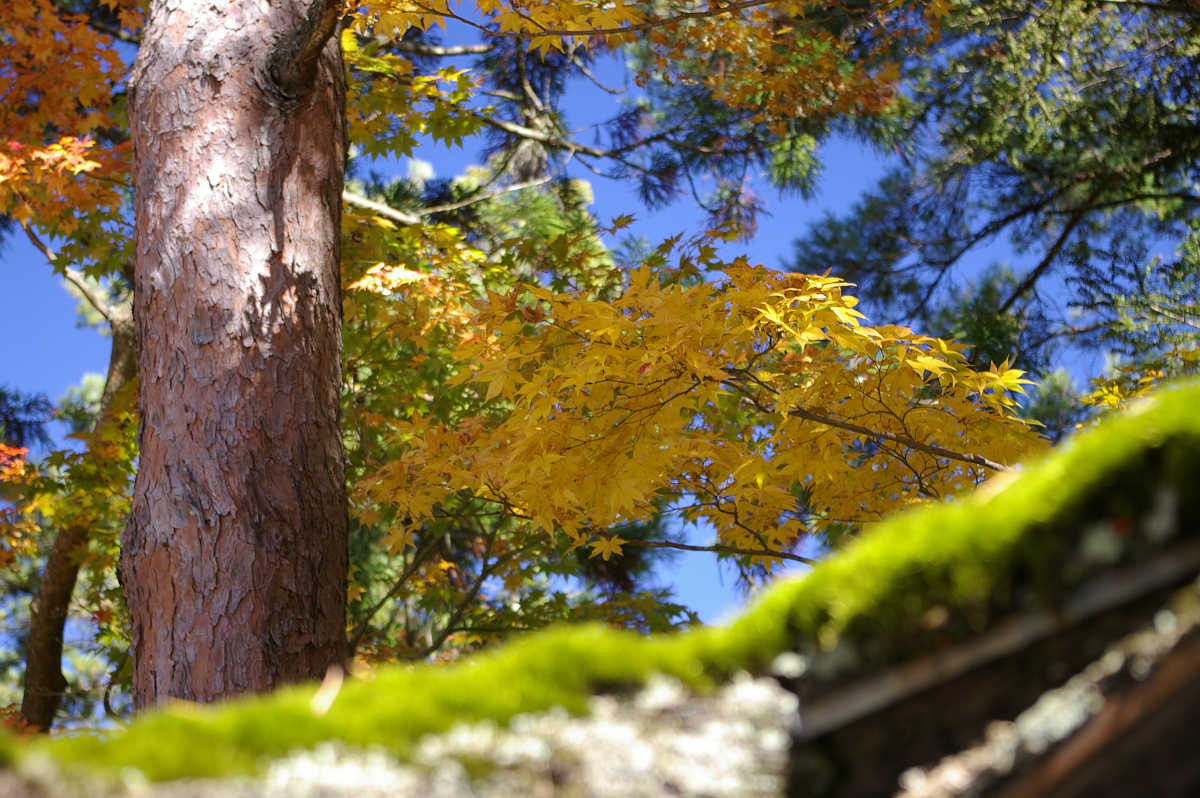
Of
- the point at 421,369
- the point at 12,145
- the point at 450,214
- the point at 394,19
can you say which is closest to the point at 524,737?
the point at 394,19

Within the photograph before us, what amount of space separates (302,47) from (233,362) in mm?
1053

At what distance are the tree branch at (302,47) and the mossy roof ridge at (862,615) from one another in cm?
258

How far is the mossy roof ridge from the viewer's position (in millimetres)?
941

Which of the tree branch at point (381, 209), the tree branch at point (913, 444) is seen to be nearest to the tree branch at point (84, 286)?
the tree branch at point (381, 209)

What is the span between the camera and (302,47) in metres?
3.16

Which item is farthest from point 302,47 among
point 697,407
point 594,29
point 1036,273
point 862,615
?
point 1036,273

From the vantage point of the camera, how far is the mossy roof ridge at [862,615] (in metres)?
0.94

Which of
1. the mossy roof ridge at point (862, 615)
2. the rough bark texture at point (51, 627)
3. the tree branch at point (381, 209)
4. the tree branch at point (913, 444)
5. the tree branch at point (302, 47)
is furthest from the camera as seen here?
the rough bark texture at point (51, 627)

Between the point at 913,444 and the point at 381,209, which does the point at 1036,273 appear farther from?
the point at 913,444

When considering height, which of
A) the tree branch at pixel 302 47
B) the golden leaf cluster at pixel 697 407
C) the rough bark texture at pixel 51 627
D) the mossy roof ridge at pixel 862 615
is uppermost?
the tree branch at pixel 302 47

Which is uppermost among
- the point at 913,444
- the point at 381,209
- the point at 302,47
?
the point at 381,209

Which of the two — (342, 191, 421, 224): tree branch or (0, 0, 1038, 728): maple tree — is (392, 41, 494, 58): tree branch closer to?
(342, 191, 421, 224): tree branch

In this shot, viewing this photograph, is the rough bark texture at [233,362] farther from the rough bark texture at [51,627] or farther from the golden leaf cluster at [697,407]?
the rough bark texture at [51,627]

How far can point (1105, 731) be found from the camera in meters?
0.89
